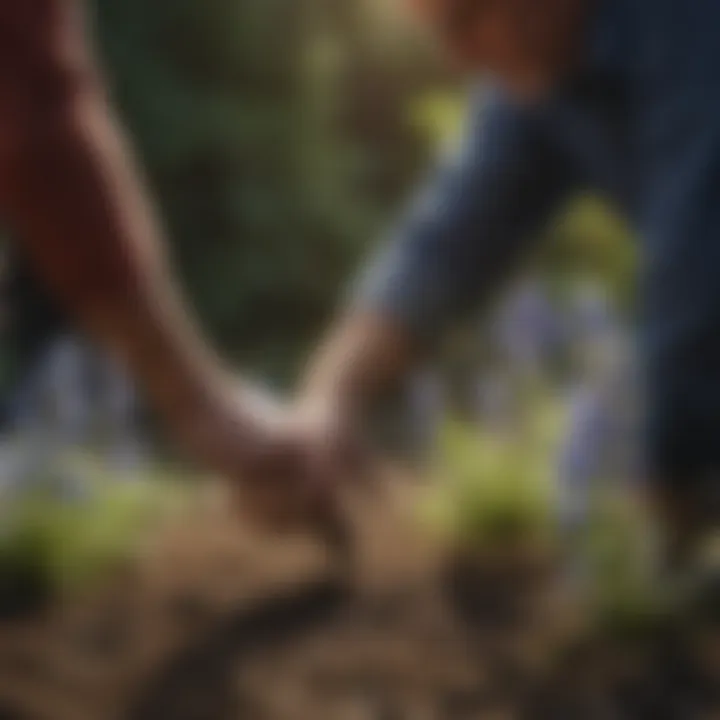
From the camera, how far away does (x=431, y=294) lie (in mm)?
1377

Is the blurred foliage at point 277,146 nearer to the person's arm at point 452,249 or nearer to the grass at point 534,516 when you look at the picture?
the person's arm at point 452,249

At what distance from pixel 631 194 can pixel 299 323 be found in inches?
9.9

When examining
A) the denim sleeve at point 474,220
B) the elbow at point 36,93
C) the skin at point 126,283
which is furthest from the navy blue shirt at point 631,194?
the elbow at point 36,93

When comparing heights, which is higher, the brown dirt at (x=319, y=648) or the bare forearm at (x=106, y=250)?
the bare forearm at (x=106, y=250)

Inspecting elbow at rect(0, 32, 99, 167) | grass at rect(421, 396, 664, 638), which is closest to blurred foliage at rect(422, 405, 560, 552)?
grass at rect(421, 396, 664, 638)

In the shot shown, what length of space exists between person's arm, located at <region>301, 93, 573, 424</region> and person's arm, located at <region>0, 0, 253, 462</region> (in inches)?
4.2

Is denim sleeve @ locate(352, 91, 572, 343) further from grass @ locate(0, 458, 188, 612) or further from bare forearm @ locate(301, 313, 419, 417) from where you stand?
grass @ locate(0, 458, 188, 612)

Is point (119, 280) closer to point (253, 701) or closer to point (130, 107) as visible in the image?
point (130, 107)

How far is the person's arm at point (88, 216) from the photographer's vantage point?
134 centimetres

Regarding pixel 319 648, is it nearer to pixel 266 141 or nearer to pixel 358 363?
pixel 358 363

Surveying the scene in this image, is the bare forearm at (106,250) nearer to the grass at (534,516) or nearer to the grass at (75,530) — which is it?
the grass at (75,530)

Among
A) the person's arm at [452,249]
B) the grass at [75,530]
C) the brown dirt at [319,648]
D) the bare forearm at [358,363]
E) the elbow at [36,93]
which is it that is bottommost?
the brown dirt at [319,648]

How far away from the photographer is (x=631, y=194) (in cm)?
136

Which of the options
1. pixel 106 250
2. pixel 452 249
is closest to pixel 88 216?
pixel 106 250
